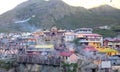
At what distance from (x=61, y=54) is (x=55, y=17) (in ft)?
141

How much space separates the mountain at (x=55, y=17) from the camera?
271 ft

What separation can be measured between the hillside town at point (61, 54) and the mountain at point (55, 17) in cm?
2222

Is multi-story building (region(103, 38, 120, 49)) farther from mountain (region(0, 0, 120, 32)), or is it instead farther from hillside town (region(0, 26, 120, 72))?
mountain (region(0, 0, 120, 32))

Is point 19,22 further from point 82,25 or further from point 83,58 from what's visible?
point 83,58

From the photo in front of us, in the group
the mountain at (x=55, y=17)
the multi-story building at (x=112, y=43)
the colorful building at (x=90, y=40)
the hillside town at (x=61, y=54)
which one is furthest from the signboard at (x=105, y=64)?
the mountain at (x=55, y=17)

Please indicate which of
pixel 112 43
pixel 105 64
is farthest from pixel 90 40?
pixel 105 64

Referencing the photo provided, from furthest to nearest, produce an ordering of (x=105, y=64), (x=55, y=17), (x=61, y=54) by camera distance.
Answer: (x=55, y=17) < (x=61, y=54) < (x=105, y=64)

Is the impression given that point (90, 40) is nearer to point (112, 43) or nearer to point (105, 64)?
point (112, 43)

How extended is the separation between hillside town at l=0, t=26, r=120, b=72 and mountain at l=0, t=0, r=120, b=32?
22223 millimetres

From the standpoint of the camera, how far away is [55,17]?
3381 inches

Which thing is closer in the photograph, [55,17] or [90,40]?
[90,40]

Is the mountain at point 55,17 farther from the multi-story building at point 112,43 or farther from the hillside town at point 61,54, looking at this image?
the multi-story building at point 112,43

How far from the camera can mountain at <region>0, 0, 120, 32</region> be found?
82625mm

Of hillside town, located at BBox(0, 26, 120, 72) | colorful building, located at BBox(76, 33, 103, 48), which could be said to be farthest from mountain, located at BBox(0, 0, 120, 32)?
colorful building, located at BBox(76, 33, 103, 48)
